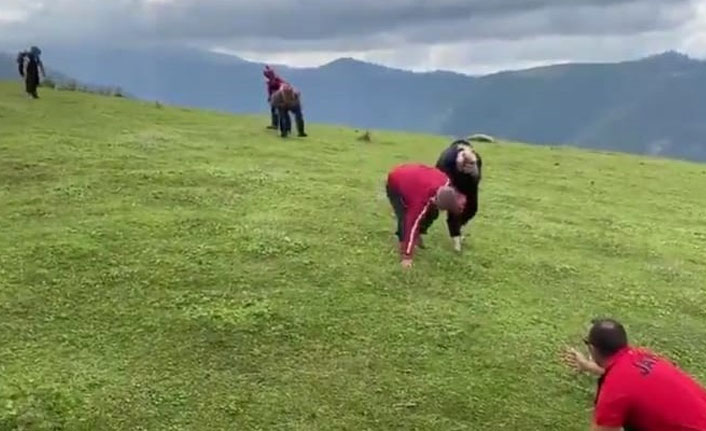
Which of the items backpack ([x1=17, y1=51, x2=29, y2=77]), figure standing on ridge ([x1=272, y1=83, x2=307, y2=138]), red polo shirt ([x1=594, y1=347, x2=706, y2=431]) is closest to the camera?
red polo shirt ([x1=594, y1=347, x2=706, y2=431])

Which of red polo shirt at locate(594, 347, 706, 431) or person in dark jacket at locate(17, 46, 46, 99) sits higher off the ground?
person in dark jacket at locate(17, 46, 46, 99)

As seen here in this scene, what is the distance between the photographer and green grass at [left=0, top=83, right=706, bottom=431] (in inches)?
476

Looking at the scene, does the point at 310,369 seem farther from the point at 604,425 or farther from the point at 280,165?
the point at 280,165

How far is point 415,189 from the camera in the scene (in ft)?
48.2

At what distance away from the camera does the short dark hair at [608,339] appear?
853cm

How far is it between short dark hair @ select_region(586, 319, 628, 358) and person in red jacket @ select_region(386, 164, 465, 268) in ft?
19.0

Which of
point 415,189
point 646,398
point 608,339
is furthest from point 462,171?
point 646,398

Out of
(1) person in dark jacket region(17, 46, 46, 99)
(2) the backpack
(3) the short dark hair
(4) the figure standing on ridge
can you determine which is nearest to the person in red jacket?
(3) the short dark hair

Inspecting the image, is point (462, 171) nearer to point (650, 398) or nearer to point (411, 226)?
point (411, 226)

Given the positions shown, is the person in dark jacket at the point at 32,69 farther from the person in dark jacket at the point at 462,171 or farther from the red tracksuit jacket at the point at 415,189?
the red tracksuit jacket at the point at 415,189

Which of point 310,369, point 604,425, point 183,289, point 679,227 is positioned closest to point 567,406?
point 310,369

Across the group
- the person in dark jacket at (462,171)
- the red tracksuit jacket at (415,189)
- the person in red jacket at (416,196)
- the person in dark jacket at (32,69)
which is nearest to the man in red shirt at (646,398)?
the person in red jacket at (416,196)

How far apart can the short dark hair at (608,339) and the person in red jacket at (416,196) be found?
580cm

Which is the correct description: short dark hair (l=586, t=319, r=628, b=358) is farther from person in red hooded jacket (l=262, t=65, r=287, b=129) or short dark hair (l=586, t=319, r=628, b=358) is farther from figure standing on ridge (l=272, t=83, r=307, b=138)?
person in red hooded jacket (l=262, t=65, r=287, b=129)
